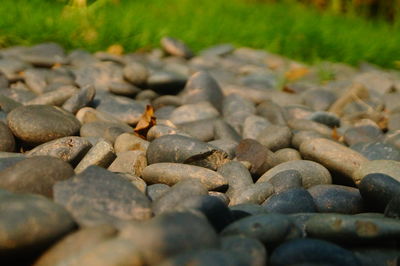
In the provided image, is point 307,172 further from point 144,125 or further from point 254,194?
point 144,125

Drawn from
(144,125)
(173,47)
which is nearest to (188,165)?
(144,125)

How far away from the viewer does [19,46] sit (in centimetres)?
431

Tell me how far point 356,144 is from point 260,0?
7108mm

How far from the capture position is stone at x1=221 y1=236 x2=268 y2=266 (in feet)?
4.55

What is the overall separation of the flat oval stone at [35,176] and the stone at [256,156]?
106 centimetres

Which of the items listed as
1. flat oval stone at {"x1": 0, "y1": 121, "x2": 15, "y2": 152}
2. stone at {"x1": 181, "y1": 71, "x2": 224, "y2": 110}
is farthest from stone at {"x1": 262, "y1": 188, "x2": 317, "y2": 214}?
stone at {"x1": 181, "y1": 71, "x2": 224, "y2": 110}

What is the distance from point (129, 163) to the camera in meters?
2.37

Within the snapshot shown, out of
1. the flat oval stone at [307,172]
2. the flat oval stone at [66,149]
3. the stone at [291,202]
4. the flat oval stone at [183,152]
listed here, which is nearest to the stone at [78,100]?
the flat oval stone at [66,149]

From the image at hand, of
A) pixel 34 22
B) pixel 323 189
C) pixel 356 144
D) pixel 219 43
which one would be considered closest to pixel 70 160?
pixel 323 189

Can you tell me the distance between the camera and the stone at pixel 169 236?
133 cm

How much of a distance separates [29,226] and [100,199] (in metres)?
0.29

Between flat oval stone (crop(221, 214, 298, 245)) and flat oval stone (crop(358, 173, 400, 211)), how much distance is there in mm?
601

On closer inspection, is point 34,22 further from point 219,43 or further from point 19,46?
point 219,43

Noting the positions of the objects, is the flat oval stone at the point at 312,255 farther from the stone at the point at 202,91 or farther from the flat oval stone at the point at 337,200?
the stone at the point at 202,91
